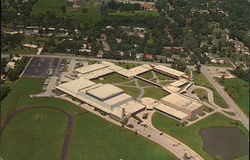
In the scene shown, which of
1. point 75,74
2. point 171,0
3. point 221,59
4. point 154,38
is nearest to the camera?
point 75,74

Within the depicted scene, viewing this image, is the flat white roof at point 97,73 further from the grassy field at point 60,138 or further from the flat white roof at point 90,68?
the grassy field at point 60,138

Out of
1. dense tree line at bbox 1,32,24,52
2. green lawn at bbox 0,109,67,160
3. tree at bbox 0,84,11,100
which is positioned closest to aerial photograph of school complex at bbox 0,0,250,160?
green lawn at bbox 0,109,67,160

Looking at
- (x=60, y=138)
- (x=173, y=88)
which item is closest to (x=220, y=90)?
(x=173, y=88)

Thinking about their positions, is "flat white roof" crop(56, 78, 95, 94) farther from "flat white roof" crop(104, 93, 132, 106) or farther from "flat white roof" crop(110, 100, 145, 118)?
"flat white roof" crop(110, 100, 145, 118)

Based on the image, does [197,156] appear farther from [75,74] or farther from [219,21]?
[219,21]

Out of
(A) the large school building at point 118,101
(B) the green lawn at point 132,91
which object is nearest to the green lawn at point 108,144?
(A) the large school building at point 118,101

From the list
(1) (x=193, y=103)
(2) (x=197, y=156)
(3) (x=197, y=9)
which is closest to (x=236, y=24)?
(3) (x=197, y=9)
